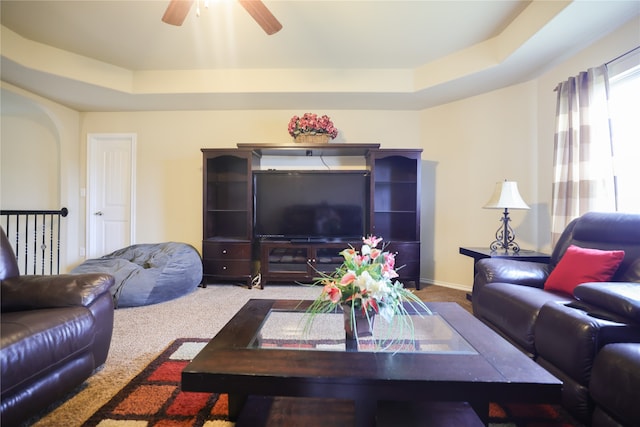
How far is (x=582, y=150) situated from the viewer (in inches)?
92.3

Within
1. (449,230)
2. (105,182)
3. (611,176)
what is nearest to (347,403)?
(611,176)

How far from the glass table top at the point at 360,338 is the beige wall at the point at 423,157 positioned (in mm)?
2412

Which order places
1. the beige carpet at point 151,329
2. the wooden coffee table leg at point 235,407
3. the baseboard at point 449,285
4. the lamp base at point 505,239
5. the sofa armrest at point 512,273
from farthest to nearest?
the baseboard at point 449,285, the lamp base at point 505,239, the sofa armrest at point 512,273, the beige carpet at point 151,329, the wooden coffee table leg at point 235,407

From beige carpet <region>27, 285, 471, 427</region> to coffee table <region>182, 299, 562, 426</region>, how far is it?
2.60 feet

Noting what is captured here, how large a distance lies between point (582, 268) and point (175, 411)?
2483 millimetres

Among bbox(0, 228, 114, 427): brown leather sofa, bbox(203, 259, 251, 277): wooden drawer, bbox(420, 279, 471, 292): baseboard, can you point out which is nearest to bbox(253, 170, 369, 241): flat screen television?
bbox(203, 259, 251, 277): wooden drawer

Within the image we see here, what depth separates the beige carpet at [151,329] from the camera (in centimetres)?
134

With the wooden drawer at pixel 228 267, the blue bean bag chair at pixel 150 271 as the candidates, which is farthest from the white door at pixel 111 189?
the wooden drawer at pixel 228 267

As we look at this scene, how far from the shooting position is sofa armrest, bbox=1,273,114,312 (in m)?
1.41

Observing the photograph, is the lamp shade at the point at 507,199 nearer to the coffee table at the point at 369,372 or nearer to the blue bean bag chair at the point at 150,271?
the coffee table at the point at 369,372

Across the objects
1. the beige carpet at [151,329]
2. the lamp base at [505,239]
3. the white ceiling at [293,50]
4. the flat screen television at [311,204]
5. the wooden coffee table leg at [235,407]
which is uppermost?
the white ceiling at [293,50]

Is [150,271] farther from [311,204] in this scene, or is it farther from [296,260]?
[311,204]

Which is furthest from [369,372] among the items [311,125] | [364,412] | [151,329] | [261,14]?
[311,125]

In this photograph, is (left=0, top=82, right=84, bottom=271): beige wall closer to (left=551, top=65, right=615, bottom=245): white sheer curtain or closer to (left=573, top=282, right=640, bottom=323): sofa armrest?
(left=573, top=282, right=640, bottom=323): sofa armrest
